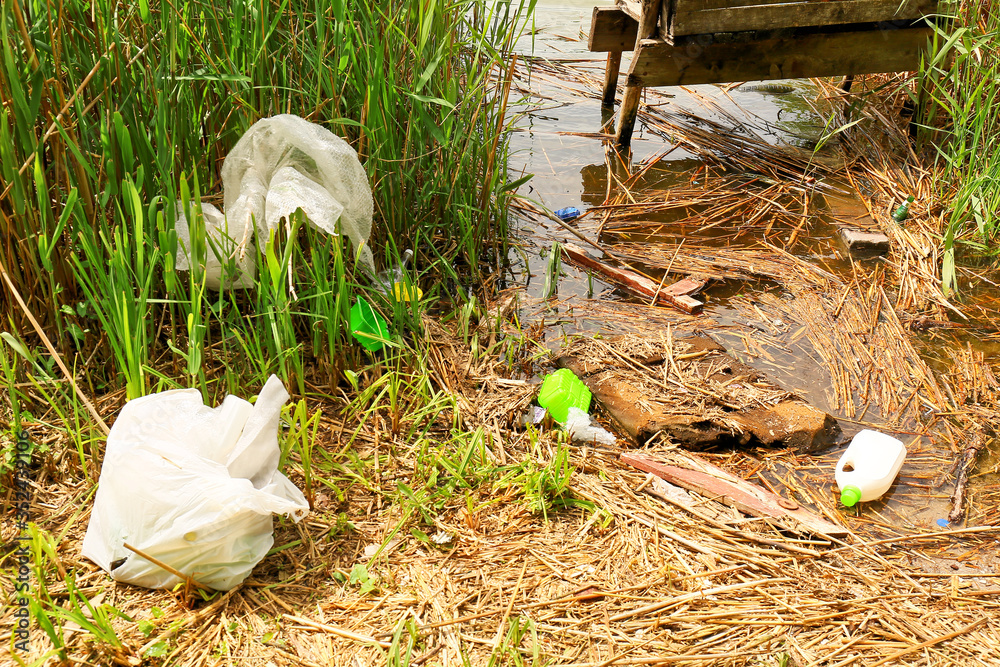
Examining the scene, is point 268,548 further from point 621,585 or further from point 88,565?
point 621,585

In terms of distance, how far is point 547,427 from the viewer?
7.89 ft

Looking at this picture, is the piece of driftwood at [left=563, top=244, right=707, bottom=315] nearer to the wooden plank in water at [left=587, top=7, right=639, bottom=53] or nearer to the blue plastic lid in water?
the blue plastic lid in water

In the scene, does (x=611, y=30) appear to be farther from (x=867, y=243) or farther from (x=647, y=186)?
(x=867, y=243)

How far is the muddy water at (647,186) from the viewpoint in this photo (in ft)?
7.69

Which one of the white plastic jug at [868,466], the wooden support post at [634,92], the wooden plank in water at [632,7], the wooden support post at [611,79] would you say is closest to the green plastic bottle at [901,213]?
the wooden support post at [634,92]

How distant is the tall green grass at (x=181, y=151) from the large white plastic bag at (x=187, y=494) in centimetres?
17

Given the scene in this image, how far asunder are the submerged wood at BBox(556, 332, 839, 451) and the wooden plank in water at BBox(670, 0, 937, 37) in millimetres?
2057

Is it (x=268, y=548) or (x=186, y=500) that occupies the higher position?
(x=186, y=500)

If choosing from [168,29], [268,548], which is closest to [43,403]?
[268,548]

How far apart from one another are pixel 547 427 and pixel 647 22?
2.77m

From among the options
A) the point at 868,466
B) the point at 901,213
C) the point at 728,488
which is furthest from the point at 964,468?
the point at 901,213

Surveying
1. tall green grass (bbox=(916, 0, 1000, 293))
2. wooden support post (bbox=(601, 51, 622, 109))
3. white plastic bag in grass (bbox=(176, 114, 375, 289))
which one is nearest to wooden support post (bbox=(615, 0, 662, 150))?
wooden support post (bbox=(601, 51, 622, 109))

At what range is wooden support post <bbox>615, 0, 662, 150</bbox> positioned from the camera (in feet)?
13.5

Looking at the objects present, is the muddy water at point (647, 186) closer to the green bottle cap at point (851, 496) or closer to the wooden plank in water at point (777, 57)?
the green bottle cap at point (851, 496)
